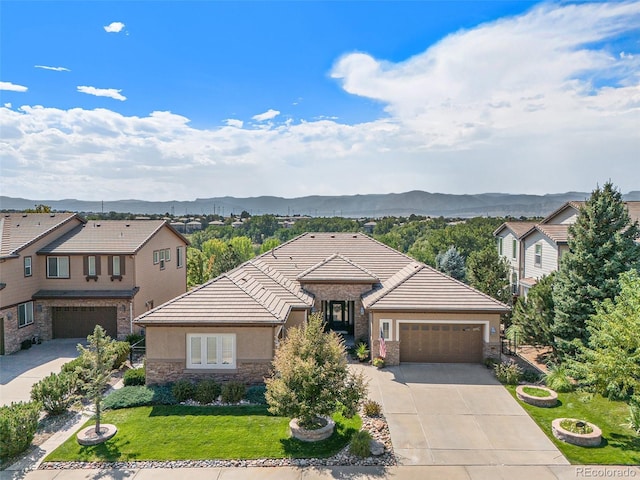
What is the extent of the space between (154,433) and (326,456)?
17.4ft

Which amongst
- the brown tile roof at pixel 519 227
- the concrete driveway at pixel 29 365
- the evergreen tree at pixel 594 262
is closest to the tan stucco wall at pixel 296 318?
the concrete driveway at pixel 29 365

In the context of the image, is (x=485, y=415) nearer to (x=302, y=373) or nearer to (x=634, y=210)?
(x=302, y=373)

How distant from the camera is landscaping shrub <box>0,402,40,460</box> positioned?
1129cm

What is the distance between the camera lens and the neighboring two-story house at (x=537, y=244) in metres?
25.6

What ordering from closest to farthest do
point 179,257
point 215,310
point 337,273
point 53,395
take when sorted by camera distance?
point 53,395 → point 215,310 → point 337,273 → point 179,257

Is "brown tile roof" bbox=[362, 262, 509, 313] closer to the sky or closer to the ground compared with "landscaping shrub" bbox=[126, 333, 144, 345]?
closer to the sky

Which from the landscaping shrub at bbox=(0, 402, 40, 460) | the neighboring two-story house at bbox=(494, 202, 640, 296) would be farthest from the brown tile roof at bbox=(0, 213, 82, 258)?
the neighboring two-story house at bbox=(494, 202, 640, 296)

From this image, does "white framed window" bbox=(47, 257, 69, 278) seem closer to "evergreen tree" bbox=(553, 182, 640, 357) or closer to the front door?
the front door

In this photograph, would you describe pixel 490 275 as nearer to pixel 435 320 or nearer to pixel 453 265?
pixel 435 320

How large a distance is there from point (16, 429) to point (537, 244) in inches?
1121

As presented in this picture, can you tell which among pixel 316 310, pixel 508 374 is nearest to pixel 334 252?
pixel 316 310

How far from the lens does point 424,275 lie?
66.3 ft

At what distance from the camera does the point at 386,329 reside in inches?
726

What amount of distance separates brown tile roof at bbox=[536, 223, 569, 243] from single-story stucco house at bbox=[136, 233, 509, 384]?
920 centimetres
